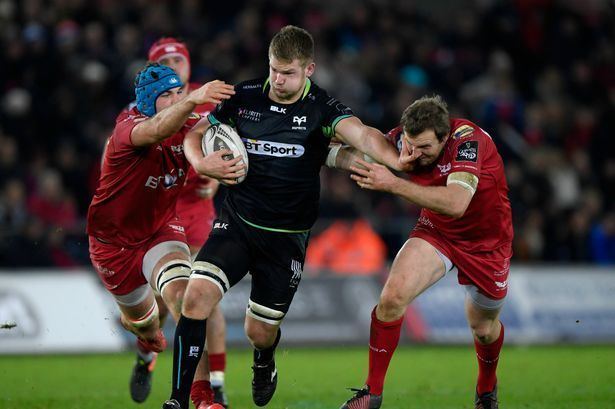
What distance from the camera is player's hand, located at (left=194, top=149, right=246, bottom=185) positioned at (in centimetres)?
Answer: 819

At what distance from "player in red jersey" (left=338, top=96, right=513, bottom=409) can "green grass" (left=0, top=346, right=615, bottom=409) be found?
118 centimetres

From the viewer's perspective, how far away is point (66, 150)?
17.0 m

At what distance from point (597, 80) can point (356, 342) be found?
925cm

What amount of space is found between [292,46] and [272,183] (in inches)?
44.1

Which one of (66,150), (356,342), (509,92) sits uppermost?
(509,92)

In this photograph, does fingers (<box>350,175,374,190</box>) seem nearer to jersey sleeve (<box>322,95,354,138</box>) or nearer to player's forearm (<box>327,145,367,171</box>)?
player's forearm (<box>327,145,367,171</box>)

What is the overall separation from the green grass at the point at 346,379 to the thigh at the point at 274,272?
1.47 metres

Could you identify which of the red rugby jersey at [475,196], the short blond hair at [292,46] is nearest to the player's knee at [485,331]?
the red rugby jersey at [475,196]

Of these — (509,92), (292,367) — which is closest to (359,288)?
(292,367)

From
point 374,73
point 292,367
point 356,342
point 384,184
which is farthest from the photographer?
point 374,73

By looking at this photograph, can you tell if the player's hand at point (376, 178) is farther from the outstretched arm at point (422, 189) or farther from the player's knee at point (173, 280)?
the player's knee at point (173, 280)

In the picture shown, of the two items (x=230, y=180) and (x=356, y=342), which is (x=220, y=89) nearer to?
(x=230, y=180)

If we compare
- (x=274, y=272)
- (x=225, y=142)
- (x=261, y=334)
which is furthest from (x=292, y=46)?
(x=261, y=334)

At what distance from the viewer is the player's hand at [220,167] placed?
26.9 feet
